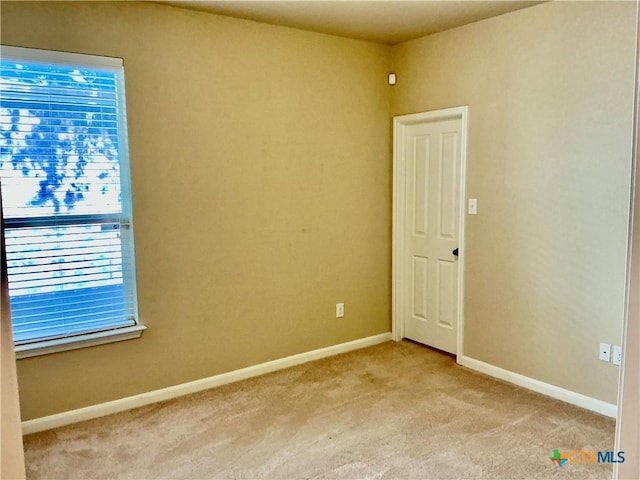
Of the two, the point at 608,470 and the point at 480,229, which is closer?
the point at 608,470

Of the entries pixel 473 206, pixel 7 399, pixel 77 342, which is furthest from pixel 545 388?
pixel 7 399

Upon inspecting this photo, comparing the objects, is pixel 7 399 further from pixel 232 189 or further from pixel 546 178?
pixel 546 178

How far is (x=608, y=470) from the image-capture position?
8.14ft

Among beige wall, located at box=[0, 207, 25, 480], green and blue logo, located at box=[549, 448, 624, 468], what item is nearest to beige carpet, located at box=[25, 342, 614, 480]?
green and blue logo, located at box=[549, 448, 624, 468]

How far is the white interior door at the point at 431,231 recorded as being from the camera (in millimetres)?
3947

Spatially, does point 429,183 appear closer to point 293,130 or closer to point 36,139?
point 293,130

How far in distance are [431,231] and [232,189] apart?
1674mm

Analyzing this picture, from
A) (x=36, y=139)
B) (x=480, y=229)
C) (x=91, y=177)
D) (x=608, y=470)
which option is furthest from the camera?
(x=480, y=229)

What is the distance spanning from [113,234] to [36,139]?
68cm

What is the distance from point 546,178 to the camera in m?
3.27

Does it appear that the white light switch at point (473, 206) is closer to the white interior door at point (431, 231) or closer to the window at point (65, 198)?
the white interior door at point (431, 231)

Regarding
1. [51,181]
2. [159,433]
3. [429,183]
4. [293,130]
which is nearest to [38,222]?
[51,181]

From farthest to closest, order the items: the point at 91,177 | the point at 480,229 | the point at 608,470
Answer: the point at 480,229 < the point at 91,177 < the point at 608,470

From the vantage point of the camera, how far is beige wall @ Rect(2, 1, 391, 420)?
3.06 m
